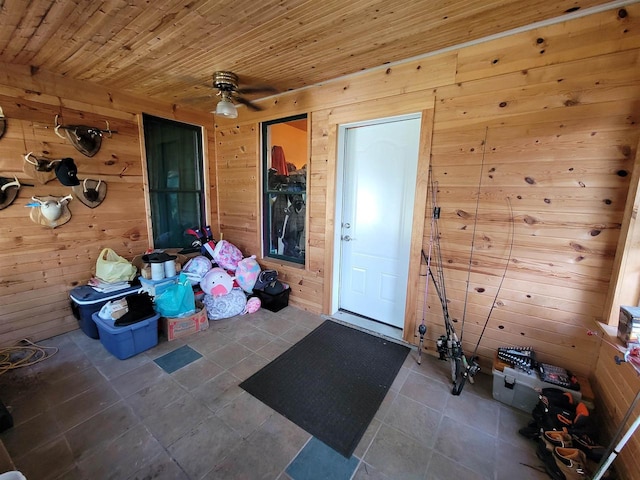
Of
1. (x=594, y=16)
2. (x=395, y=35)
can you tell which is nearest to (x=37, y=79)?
(x=395, y=35)

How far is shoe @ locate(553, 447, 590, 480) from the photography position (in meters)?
1.34

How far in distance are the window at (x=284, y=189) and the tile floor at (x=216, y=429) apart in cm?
156

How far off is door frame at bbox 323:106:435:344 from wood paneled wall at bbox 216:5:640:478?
31 mm

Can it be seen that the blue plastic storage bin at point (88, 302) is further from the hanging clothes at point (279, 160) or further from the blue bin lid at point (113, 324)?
the hanging clothes at point (279, 160)

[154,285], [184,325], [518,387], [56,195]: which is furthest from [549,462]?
[56,195]

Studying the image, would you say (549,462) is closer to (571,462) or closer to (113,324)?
(571,462)

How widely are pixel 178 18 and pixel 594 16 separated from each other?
8.32 ft

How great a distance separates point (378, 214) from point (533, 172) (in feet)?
4.20

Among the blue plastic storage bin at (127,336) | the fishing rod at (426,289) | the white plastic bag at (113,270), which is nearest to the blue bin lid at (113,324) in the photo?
the blue plastic storage bin at (127,336)

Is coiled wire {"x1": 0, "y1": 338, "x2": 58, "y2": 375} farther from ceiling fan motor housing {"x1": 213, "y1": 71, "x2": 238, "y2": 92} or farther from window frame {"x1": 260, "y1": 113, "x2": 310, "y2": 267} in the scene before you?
ceiling fan motor housing {"x1": 213, "y1": 71, "x2": 238, "y2": 92}

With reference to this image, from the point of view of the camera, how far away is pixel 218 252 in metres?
3.37

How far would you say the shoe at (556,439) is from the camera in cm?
148

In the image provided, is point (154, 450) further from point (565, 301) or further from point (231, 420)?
point (565, 301)

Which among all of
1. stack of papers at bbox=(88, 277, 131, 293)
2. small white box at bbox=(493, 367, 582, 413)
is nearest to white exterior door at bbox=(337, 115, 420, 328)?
small white box at bbox=(493, 367, 582, 413)
